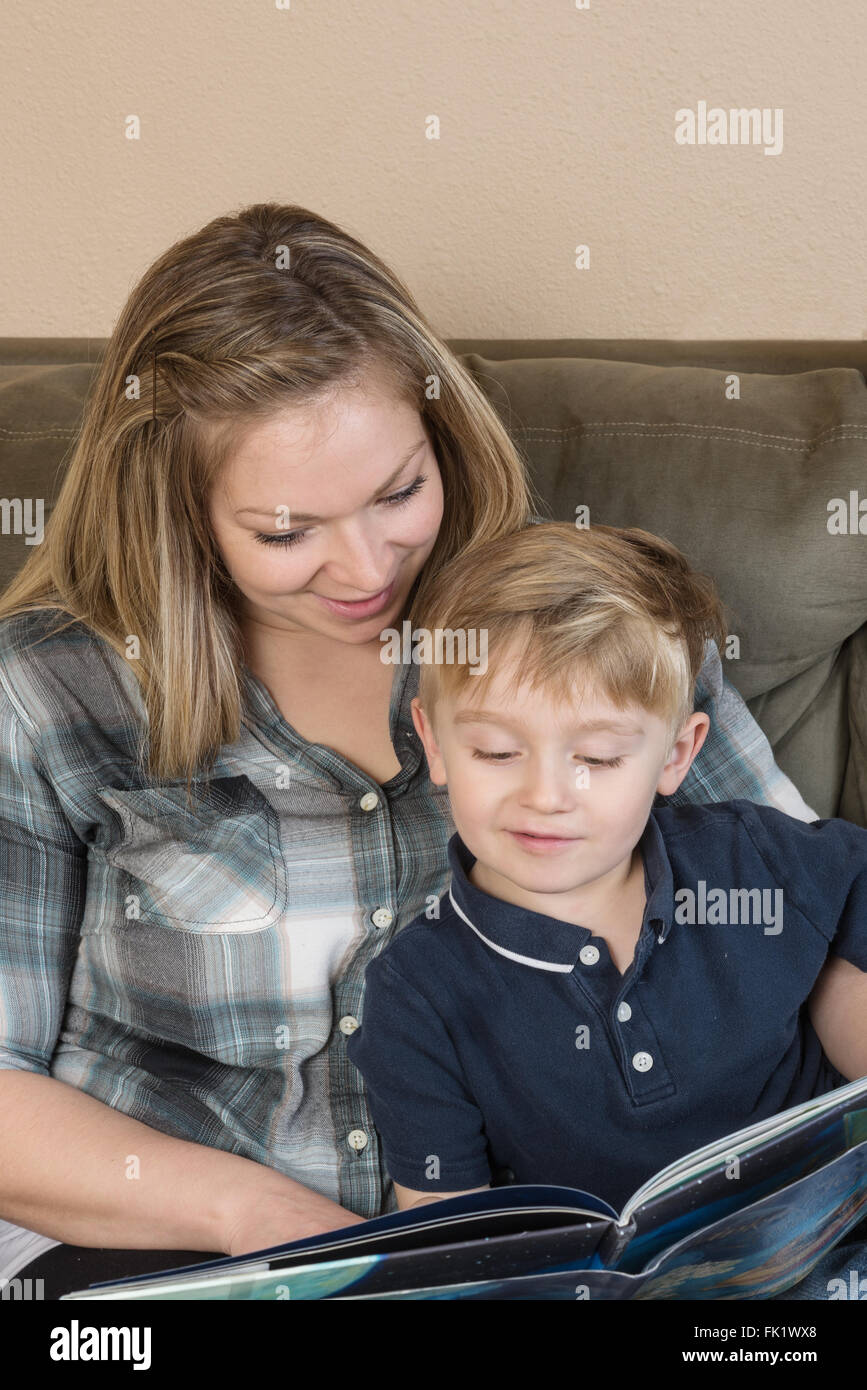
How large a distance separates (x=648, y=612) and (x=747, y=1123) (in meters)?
0.45

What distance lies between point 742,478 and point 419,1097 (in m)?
0.70

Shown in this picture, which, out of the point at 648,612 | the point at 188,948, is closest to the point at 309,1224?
the point at 188,948

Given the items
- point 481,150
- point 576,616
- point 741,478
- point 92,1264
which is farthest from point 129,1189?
point 481,150

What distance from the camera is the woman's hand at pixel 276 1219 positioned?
1.04 m

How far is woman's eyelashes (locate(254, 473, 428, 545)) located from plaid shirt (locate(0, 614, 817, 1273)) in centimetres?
19

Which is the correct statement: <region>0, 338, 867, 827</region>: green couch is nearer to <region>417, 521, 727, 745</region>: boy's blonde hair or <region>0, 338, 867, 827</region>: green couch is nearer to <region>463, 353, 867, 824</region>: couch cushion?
<region>463, 353, 867, 824</region>: couch cushion

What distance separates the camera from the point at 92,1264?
3.59 feet

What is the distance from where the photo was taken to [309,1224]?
3.44ft

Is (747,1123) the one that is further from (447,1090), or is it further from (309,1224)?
(309,1224)

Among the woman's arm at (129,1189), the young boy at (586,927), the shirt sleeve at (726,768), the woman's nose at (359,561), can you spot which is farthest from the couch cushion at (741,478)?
the woman's arm at (129,1189)

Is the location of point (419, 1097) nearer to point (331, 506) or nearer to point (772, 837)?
point (772, 837)

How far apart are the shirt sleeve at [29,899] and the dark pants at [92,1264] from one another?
168 mm

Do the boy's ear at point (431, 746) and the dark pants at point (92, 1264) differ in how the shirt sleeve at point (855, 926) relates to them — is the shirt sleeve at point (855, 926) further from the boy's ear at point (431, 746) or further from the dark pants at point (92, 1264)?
the dark pants at point (92, 1264)

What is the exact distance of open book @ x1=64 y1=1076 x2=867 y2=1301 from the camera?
755 millimetres
